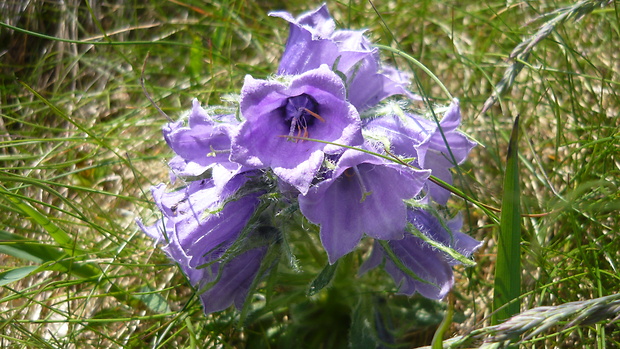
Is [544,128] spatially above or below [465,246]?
above

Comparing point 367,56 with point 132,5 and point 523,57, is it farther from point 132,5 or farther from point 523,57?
point 132,5

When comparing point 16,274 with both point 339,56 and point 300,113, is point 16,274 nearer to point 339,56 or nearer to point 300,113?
point 300,113

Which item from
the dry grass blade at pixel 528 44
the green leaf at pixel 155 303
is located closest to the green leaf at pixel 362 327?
the green leaf at pixel 155 303

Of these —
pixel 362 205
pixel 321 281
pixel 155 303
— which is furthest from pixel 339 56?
pixel 155 303

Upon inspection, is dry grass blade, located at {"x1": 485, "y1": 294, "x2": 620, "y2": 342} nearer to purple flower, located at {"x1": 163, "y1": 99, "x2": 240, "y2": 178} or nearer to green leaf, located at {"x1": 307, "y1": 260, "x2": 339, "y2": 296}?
green leaf, located at {"x1": 307, "y1": 260, "x2": 339, "y2": 296}

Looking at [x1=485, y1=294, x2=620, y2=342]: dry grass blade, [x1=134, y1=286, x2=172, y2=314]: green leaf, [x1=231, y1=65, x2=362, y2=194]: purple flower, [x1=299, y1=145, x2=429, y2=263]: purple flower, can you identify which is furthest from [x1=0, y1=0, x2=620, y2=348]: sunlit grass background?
[x1=231, y1=65, x2=362, y2=194]: purple flower

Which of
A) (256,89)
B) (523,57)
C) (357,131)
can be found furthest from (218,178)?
(523,57)

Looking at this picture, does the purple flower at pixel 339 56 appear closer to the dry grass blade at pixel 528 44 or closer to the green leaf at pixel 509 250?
the dry grass blade at pixel 528 44
